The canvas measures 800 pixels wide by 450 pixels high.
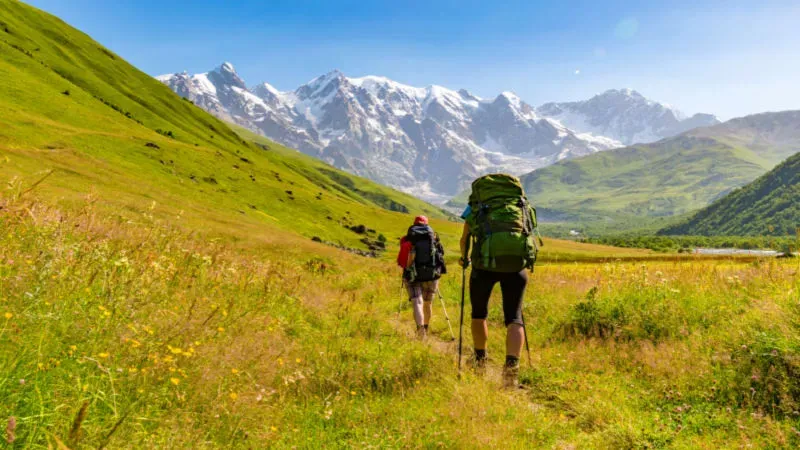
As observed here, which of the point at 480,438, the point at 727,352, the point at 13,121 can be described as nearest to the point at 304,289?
the point at 480,438

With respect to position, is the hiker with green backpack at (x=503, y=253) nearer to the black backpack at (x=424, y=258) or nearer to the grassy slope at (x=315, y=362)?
the grassy slope at (x=315, y=362)

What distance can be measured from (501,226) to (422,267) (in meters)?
5.01

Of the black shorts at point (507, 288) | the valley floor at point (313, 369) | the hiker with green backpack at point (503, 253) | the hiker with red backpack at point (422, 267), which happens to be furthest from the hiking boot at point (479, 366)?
the hiker with red backpack at point (422, 267)

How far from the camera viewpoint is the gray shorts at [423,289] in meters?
11.7

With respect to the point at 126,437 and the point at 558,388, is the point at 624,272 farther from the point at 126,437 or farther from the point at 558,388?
the point at 126,437

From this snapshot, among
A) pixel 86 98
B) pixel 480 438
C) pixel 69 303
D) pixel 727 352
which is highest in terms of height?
pixel 86 98

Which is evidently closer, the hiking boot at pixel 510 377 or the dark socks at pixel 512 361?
the hiking boot at pixel 510 377

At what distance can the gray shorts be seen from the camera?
459 inches

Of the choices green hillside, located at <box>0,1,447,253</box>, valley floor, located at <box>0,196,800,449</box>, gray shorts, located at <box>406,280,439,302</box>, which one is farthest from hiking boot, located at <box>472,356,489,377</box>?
green hillside, located at <box>0,1,447,253</box>

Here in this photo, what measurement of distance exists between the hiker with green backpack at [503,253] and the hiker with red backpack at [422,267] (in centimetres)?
411

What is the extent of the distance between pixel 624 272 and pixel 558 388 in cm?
674

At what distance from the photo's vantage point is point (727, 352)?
658 cm

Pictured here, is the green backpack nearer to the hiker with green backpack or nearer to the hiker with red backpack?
the hiker with green backpack

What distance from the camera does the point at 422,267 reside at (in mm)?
11742
